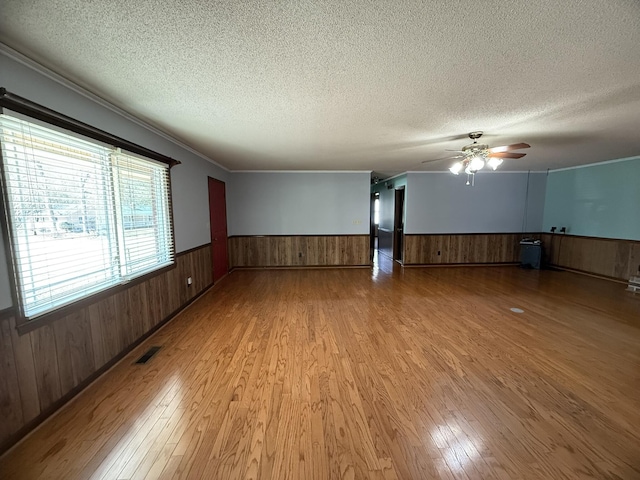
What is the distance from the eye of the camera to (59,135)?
180cm

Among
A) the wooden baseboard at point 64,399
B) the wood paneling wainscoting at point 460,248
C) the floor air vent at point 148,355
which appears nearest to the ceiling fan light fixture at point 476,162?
the wood paneling wainscoting at point 460,248

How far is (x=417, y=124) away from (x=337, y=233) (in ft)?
12.1

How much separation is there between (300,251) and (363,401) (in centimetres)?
455

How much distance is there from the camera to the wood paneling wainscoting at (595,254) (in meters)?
4.66

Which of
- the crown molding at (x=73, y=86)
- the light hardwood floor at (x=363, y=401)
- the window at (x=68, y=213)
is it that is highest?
the crown molding at (x=73, y=86)

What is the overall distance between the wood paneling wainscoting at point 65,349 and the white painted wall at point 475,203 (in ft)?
A: 18.3

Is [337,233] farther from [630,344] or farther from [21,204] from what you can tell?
[21,204]

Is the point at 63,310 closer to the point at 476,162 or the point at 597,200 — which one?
the point at 476,162

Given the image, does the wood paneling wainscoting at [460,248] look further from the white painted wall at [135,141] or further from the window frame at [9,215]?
the window frame at [9,215]

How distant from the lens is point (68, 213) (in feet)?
6.15

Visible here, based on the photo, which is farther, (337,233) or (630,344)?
(337,233)

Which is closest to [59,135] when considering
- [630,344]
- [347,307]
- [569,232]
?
[347,307]

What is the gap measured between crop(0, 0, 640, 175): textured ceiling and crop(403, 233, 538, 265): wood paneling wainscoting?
140 inches

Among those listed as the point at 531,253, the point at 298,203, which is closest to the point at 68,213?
the point at 298,203
